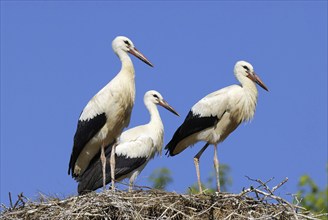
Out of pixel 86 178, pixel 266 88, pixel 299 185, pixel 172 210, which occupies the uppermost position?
pixel 299 185

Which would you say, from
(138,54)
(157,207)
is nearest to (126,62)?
(138,54)

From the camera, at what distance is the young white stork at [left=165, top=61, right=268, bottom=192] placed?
488 inches

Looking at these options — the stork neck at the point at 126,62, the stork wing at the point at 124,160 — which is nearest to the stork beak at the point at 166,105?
the stork wing at the point at 124,160

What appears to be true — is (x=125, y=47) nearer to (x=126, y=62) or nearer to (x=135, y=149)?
Result: (x=126, y=62)

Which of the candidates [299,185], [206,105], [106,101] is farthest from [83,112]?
[299,185]

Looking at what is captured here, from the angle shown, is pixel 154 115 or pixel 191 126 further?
pixel 154 115

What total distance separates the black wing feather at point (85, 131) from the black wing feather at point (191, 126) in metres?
1.14

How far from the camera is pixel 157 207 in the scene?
34.1 feet

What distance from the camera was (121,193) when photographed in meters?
10.5

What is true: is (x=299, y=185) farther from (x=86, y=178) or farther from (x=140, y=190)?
(x=140, y=190)

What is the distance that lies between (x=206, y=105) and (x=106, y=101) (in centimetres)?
132

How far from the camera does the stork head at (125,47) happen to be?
1234 cm

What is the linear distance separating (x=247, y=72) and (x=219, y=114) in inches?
27.0

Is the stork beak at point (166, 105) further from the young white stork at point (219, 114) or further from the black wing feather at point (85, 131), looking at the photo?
the black wing feather at point (85, 131)
